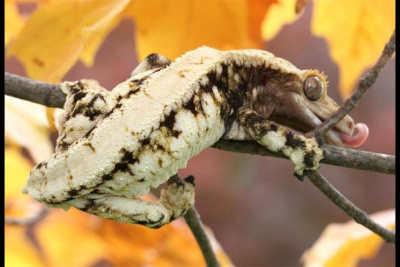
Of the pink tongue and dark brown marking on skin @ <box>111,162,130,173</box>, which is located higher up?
the pink tongue

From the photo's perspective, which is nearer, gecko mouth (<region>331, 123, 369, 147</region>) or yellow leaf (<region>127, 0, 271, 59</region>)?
yellow leaf (<region>127, 0, 271, 59</region>)

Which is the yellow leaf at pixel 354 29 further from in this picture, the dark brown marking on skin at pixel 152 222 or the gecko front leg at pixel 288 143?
the dark brown marking on skin at pixel 152 222

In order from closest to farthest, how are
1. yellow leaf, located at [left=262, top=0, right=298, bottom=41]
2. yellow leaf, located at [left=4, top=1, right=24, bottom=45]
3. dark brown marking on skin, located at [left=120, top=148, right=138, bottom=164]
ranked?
dark brown marking on skin, located at [left=120, top=148, right=138, bottom=164] < yellow leaf, located at [left=262, top=0, right=298, bottom=41] < yellow leaf, located at [left=4, top=1, right=24, bottom=45]

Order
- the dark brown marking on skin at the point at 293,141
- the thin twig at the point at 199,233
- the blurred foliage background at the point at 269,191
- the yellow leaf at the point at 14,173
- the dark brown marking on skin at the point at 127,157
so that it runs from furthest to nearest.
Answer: the blurred foliage background at the point at 269,191 → the yellow leaf at the point at 14,173 → the thin twig at the point at 199,233 → the dark brown marking on skin at the point at 293,141 → the dark brown marking on skin at the point at 127,157

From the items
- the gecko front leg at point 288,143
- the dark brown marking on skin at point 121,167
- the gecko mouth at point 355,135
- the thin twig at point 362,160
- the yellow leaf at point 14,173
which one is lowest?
the yellow leaf at point 14,173

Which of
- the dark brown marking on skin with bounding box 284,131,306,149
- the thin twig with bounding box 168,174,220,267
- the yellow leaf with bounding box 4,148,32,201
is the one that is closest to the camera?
the dark brown marking on skin with bounding box 284,131,306,149

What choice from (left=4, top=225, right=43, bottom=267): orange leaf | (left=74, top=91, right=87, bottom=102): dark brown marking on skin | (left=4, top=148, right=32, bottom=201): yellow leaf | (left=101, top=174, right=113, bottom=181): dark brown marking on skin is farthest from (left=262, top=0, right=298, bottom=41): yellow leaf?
(left=4, top=225, right=43, bottom=267): orange leaf

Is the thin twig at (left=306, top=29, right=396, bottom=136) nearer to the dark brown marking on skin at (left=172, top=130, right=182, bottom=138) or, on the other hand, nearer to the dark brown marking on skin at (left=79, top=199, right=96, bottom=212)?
the dark brown marking on skin at (left=172, top=130, right=182, bottom=138)

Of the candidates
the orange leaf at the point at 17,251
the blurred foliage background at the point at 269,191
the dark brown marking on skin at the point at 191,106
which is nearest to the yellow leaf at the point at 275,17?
the dark brown marking on skin at the point at 191,106
